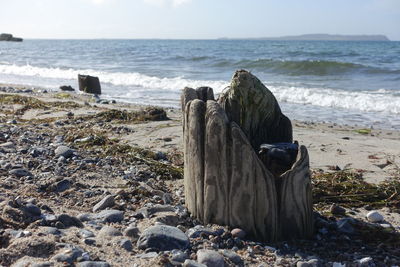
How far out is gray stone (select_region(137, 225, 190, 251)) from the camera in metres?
3.22

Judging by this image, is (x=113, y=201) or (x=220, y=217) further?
(x=113, y=201)

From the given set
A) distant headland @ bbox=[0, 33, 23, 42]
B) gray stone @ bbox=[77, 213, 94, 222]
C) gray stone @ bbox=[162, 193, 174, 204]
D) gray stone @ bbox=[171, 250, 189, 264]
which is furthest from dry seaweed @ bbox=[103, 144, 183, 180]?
distant headland @ bbox=[0, 33, 23, 42]

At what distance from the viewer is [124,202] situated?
14.4 feet

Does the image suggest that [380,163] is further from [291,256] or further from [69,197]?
[69,197]

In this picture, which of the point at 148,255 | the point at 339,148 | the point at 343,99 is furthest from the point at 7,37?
the point at 148,255

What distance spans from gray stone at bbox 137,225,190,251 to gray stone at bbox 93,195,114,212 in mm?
999

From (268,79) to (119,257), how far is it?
64.4 ft

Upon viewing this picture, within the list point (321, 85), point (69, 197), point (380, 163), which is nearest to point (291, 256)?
point (69, 197)

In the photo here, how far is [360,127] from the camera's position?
35.7ft

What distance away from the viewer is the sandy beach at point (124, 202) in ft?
10.4

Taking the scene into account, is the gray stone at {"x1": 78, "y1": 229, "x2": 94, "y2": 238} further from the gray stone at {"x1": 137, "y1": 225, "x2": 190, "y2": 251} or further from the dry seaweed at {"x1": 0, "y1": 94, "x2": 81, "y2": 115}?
the dry seaweed at {"x1": 0, "y1": 94, "x2": 81, "y2": 115}

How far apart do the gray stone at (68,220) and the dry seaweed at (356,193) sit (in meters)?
2.35

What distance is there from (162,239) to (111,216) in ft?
2.54

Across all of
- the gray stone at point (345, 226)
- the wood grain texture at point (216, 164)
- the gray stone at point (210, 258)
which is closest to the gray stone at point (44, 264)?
the gray stone at point (210, 258)
